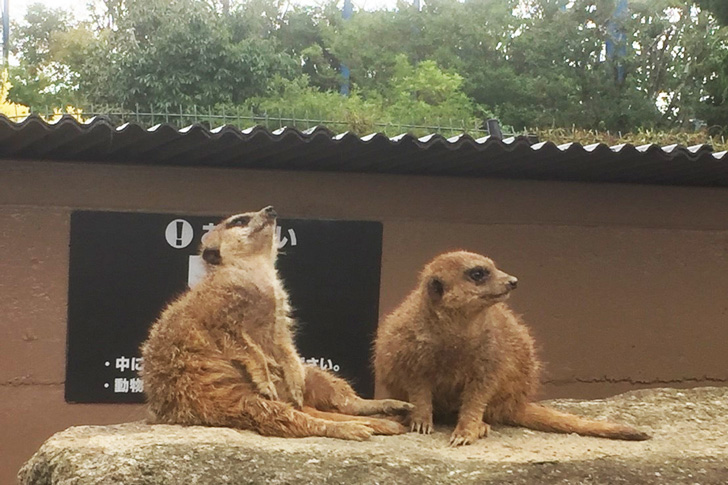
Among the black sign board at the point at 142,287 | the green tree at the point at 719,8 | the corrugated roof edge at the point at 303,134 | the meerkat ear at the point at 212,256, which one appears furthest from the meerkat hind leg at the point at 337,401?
the green tree at the point at 719,8

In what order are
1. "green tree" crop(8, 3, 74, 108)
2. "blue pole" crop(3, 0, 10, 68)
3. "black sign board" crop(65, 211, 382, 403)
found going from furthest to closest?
"blue pole" crop(3, 0, 10, 68) → "green tree" crop(8, 3, 74, 108) → "black sign board" crop(65, 211, 382, 403)

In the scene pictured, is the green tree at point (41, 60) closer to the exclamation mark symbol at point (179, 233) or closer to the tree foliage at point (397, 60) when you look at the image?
the tree foliage at point (397, 60)

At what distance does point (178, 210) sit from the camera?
450cm

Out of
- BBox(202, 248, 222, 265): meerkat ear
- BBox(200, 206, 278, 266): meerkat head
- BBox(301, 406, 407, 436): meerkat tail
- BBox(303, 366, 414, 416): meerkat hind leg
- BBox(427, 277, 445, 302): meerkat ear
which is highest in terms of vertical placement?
BBox(200, 206, 278, 266): meerkat head

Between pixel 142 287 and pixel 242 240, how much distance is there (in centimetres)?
215

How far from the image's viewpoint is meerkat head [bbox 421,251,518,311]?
2.49 metres

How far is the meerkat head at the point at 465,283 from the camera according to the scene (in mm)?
2492

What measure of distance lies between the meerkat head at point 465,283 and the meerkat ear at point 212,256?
0.63 metres

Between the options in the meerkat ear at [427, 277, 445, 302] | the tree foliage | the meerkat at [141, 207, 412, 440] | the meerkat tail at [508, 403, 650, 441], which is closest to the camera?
the meerkat at [141, 207, 412, 440]

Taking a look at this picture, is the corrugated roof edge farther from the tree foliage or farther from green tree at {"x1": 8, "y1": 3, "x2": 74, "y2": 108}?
green tree at {"x1": 8, "y1": 3, "x2": 74, "y2": 108}

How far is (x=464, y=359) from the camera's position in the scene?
262 centimetres

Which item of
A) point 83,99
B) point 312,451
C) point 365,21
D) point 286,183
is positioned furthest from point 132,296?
point 365,21

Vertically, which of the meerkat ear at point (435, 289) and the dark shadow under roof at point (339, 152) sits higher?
the dark shadow under roof at point (339, 152)

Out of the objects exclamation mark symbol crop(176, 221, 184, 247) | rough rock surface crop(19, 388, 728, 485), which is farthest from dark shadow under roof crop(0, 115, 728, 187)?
rough rock surface crop(19, 388, 728, 485)
